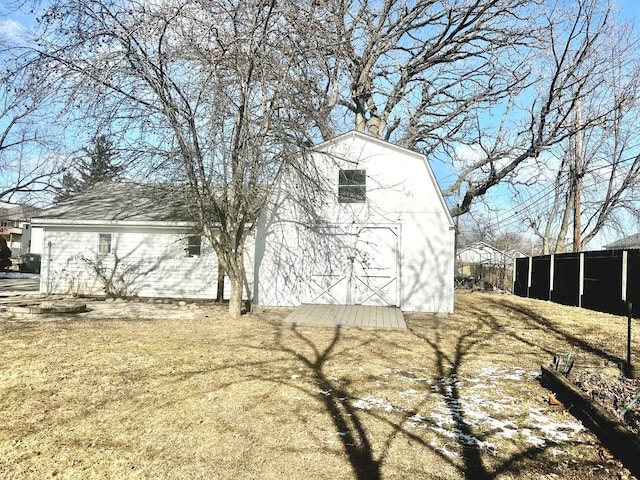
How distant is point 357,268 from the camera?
37.4ft

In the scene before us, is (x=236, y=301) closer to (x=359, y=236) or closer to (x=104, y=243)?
(x=359, y=236)

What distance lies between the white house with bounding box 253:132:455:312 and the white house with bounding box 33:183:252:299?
319 centimetres

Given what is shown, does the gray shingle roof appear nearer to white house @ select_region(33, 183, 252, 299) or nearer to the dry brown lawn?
white house @ select_region(33, 183, 252, 299)

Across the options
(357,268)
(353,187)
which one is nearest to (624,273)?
(357,268)

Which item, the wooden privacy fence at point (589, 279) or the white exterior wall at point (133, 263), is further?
the white exterior wall at point (133, 263)

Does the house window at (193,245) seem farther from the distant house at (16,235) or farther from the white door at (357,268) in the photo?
the distant house at (16,235)

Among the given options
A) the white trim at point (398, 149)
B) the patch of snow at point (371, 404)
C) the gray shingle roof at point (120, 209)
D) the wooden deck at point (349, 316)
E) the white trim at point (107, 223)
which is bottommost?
the patch of snow at point (371, 404)

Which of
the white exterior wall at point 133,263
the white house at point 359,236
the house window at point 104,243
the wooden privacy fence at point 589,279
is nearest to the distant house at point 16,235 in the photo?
the white exterior wall at point 133,263

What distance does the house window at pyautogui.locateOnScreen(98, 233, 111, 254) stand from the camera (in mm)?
14967

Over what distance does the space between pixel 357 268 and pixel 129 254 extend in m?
8.22

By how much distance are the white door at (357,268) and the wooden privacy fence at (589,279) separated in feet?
20.4

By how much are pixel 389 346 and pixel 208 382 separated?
350cm

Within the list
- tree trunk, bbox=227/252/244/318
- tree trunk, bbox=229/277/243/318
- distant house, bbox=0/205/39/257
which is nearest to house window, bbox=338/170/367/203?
tree trunk, bbox=227/252/244/318

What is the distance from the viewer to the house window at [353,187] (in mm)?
11438
